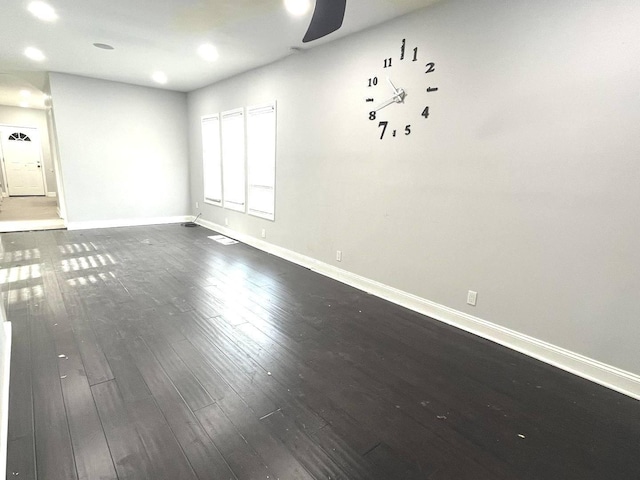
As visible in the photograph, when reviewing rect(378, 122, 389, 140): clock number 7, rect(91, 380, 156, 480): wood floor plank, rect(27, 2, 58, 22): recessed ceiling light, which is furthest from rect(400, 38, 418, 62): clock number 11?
rect(91, 380, 156, 480): wood floor plank

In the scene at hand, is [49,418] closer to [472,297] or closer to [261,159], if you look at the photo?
[472,297]

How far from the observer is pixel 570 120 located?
87.4 inches

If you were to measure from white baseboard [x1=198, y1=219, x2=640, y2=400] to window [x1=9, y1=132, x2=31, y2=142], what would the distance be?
11.0 meters

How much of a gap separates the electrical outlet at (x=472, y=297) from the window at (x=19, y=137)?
42.6ft

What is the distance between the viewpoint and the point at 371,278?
3.75 meters

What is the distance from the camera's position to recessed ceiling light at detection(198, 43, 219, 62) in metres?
4.10

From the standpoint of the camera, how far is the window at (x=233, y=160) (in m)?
5.72

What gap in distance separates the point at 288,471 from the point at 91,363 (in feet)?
5.39

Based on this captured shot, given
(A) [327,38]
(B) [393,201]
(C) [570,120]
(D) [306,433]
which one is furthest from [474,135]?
(D) [306,433]

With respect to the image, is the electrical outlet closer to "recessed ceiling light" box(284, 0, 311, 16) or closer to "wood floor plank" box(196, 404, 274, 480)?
"wood floor plank" box(196, 404, 274, 480)

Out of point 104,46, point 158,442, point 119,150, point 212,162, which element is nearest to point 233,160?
point 212,162

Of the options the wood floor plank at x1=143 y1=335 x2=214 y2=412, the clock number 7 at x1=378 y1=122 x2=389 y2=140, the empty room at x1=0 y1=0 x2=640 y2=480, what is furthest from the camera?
the clock number 7 at x1=378 y1=122 x2=389 y2=140

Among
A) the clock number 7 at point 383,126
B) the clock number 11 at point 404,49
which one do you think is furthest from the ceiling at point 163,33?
the clock number 7 at point 383,126

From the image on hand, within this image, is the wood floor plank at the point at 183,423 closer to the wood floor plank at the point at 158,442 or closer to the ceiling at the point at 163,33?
the wood floor plank at the point at 158,442
